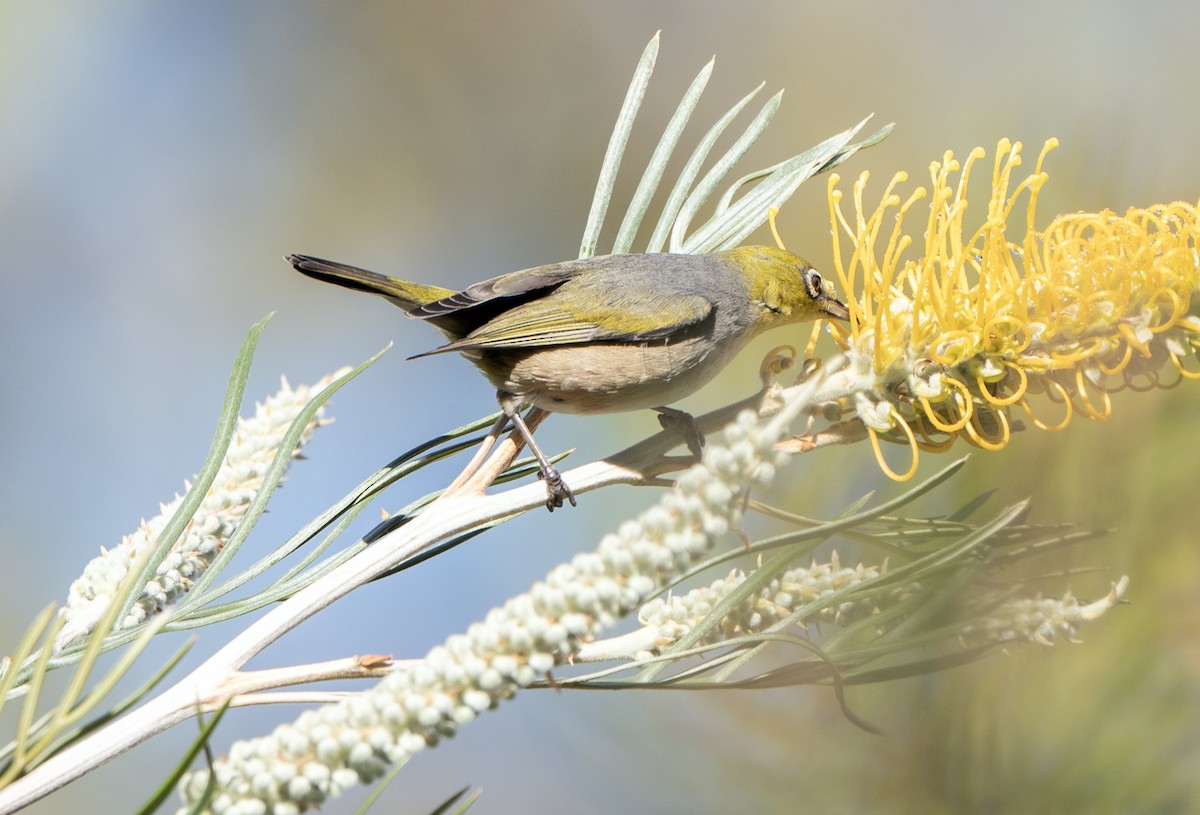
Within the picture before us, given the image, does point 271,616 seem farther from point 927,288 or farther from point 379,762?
point 927,288

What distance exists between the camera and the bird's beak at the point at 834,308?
5.06 ft

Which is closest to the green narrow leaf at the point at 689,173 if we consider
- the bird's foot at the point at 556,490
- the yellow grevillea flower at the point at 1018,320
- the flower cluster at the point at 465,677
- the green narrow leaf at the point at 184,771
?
the yellow grevillea flower at the point at 1018,320

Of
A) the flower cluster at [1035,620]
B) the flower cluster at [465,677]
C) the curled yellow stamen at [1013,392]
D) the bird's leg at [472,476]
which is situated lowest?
the flower cluster at [1035,620]

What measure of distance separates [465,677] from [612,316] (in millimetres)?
1208

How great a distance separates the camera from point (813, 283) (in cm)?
170

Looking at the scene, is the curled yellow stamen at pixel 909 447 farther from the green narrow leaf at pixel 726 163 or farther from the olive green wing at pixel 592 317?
the olive green wing at pixel 592 317

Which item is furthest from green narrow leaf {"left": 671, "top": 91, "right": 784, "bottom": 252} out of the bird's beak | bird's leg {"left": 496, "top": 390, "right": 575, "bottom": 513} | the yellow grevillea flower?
the bird's beak

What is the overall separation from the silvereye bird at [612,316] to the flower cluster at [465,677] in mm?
995

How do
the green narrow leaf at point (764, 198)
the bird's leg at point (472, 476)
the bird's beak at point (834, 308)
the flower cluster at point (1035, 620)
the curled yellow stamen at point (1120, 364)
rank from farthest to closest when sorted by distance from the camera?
the bird's beak at point (834, 308) → the green narrow leaf at point (764, 198) → the bird's leg at point (472, 476) → the curled yellow stamen at point (1120, 364) → the flower cluster at point (1035, 620)

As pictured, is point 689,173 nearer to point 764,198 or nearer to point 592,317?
point 764,198

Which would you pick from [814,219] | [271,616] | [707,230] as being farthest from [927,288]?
A: [814,219]

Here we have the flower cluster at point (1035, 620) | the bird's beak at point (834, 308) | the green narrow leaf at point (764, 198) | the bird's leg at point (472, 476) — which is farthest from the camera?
the bird's beak at point (834, 308)

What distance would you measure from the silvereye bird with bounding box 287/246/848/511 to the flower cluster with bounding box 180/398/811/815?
1.00 meters

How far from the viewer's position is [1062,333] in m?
0.95
